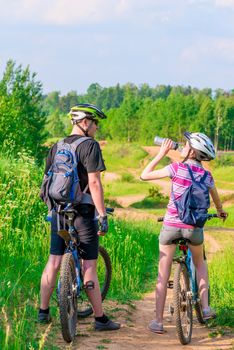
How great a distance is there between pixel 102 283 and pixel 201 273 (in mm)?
1760

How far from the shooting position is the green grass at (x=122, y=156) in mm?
65375

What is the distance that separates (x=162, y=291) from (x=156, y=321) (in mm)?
331

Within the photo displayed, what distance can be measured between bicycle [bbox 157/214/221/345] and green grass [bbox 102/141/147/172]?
56.7 m

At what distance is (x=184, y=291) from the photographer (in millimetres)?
5996

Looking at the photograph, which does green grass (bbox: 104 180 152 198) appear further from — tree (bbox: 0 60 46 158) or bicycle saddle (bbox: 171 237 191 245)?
bicycle saddle (bbox: 171 237 191 245)

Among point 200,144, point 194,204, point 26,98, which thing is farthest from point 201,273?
point 26,98

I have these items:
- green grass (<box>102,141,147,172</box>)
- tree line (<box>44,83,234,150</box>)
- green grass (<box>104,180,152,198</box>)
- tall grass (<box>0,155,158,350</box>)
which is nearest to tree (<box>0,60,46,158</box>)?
green grass (<box>104,180,152,198</box>)

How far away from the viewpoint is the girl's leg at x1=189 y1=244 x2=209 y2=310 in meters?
6.06

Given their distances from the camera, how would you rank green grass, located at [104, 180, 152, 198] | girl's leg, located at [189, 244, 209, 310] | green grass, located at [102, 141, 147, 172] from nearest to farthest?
girl's leg, located at [189, 244, 209, 310] → green grass, located at [104, 180, 152, 198] → green grass, located at [102, 141, 147, 172]

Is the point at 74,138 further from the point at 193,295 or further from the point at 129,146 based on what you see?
the point at 129,146

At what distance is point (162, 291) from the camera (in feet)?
19.9

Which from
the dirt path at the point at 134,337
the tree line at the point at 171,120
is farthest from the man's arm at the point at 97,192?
the tree line at the point at 171,120

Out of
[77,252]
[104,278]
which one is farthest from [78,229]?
[104,278]

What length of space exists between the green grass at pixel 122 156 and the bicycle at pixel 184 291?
56.7 m
